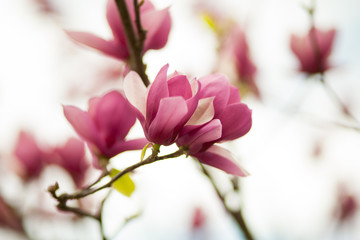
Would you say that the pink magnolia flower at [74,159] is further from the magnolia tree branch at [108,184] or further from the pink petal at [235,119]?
the pink petal at [235,119]

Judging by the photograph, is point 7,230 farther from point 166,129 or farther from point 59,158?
point 166,129

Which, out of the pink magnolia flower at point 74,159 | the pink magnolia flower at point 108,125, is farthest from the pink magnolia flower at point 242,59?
the pink magnolia flower at point 108,125

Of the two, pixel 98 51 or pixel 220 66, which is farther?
pixel 220 66

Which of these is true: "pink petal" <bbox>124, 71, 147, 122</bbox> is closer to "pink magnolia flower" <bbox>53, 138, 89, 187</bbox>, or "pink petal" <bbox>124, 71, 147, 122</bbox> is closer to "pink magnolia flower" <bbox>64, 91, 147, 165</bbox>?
"pink magnolia flower" <bbox>64, 91, 147, 165</bbox>

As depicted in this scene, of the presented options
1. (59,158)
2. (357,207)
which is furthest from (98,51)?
(357,207)

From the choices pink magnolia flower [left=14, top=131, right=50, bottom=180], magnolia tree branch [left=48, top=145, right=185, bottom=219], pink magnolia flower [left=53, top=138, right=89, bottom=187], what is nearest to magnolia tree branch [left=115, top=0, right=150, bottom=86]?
magnolia tree branch [left=48, top=145, right=185, bottom=219]

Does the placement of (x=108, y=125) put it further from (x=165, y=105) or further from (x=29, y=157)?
(x=29, y=157)
